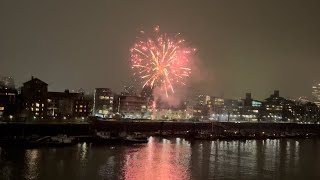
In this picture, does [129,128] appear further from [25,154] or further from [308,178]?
[308,178]

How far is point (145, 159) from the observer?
31297 millimetres

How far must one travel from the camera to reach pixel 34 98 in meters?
53.8

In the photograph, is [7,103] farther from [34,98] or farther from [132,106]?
[132,106]

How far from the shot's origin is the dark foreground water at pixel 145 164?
25.2m

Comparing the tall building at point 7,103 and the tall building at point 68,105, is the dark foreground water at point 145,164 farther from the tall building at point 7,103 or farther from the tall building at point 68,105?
the tall building at point 68,105

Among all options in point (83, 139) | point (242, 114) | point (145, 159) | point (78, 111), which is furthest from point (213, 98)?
point (145, 159)

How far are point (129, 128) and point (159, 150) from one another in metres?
17.5

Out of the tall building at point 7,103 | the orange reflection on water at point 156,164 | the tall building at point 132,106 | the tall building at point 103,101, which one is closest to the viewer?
the orange reflection on water at point 156,164

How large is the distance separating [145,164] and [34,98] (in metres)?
28.8

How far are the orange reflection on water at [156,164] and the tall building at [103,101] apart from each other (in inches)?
1656

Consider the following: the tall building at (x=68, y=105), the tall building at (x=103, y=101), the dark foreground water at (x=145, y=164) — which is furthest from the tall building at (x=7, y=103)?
the tall building at (x=103, y=101)

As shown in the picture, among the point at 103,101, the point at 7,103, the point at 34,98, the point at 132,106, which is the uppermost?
the point at 103,101

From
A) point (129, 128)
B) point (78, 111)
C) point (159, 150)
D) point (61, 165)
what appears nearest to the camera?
point (61, 165)

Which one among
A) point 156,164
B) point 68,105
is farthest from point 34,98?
point 156,164
